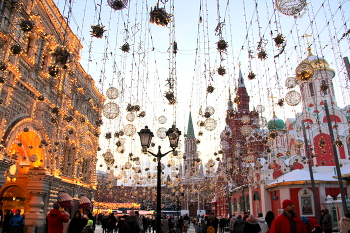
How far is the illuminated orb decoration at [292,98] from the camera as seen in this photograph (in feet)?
38.5

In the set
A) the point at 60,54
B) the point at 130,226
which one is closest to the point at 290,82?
the point at 130,226

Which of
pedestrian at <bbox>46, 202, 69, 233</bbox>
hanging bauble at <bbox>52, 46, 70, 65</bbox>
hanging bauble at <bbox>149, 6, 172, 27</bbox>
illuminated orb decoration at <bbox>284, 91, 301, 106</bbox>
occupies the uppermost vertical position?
illuminated orb decoration at <bbox>284, 91, 301, 106</bbox>

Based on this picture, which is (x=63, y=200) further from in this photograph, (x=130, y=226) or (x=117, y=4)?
(x=117, y=4)

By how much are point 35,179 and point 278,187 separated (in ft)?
65.4

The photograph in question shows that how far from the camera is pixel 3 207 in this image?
1680cm

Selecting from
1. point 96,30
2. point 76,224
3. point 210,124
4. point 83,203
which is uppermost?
point 96,30

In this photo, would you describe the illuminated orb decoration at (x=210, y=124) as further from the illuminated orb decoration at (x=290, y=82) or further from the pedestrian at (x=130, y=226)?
the pedestrian at (x=130, y=226)

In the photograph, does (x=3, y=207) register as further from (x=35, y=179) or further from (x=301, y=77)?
(x=301, y=77)

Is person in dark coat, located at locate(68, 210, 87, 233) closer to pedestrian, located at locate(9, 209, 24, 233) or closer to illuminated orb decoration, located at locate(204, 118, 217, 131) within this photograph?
pedestrian, located at locate(9, 209, 24, 233)

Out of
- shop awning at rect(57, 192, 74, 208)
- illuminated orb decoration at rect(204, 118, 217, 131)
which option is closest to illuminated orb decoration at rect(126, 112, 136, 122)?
illuminated orb decoration at rect(204, 118, 217, 131)

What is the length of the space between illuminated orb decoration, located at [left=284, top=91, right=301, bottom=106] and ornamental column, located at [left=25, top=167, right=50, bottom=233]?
43.5 feet

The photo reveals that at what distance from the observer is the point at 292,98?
466 inches

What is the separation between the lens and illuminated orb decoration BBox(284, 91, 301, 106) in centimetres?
1173

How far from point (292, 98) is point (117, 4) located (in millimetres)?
8455
